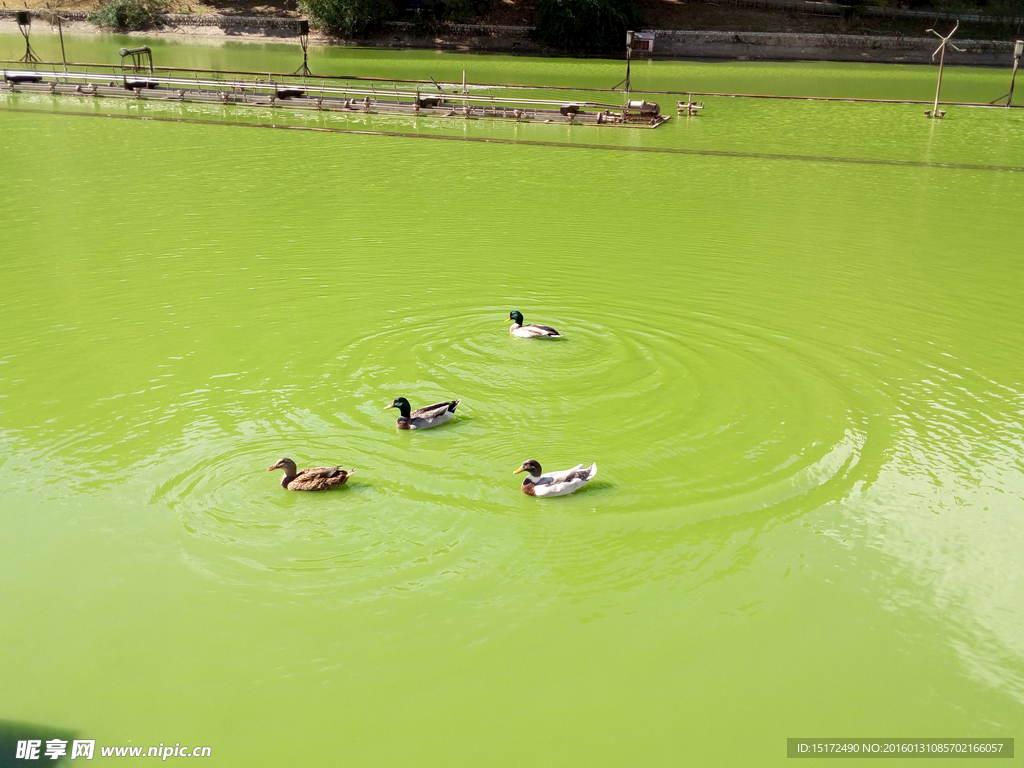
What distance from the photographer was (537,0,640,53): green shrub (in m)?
48.0

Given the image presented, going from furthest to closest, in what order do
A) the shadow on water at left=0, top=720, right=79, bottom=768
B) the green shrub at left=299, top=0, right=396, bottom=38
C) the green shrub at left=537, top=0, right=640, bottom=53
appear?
the green shrub at left=299, top=0, right=396, bottom=38
the green shrub at left=537, top=0, right=640, bottom=53
the shadow on water at left=0, top=720, right=79, bottom=768

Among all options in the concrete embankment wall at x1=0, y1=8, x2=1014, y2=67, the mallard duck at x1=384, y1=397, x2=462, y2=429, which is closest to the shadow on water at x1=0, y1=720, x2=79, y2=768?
the mallard duck at x1=384, y1=397, x2=462, y2=429

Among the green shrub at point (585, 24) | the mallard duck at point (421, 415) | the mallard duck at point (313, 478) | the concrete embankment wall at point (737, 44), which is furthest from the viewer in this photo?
the concrete embankment wall at point (737, 44)

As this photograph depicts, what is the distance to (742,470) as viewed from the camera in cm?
806

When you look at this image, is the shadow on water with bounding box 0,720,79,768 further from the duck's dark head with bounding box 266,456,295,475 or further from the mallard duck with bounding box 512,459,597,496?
the mallard duck with bounding box 512,459,597,496

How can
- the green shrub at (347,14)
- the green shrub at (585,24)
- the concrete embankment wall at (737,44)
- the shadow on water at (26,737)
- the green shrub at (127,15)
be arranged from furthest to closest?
1. the green shrub at (127,15)
2. the concrete embankment wall at (737,44)
3. the green shrub at (347,14)
4. the green shrub at (585,24)
5. the shadow on water at (26,737)

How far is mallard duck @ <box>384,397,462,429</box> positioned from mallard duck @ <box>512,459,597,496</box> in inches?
47.1

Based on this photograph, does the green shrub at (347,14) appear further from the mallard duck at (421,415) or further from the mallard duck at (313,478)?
Answer: the mallard duck at (313,478)

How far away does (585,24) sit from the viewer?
48.2 meters

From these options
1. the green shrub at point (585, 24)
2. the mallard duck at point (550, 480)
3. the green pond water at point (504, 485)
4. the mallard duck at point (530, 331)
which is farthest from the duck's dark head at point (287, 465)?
the green shrub at point (585, 24)

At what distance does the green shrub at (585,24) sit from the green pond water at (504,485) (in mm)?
35502

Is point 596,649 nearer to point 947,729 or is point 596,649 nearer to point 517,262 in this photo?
point 947,729

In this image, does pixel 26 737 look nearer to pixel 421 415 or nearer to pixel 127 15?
pixel 421 415

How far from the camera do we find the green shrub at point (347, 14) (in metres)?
48.9
